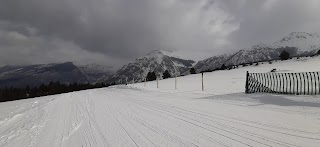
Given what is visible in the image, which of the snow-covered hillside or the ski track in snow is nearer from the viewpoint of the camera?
the ski track in snow

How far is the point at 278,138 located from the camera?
5.64 m

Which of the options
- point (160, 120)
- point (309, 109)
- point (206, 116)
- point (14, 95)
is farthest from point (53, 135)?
point (14, 95)

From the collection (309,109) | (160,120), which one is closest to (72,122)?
(160,120)

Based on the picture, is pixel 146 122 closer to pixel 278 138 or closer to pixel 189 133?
pixel 189 133

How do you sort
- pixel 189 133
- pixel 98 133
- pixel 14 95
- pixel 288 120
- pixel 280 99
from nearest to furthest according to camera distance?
pixel 189 133
pixel 98 133
pixel 288 120
pixel 280 99
pixel 14 95

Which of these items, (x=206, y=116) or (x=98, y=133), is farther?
(x=206, y=116)

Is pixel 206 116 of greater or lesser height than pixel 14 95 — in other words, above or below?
above

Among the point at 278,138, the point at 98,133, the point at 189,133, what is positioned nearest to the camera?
the point at 278,138

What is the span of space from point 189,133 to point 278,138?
2193 mm

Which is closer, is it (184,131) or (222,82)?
(184,131)

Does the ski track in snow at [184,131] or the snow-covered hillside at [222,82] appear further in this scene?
the snow-covered hillside at [222,82]

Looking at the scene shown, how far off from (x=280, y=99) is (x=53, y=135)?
1102 cm

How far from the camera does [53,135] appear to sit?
7.45 meters

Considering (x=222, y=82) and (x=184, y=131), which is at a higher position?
(x=184, y=131)
